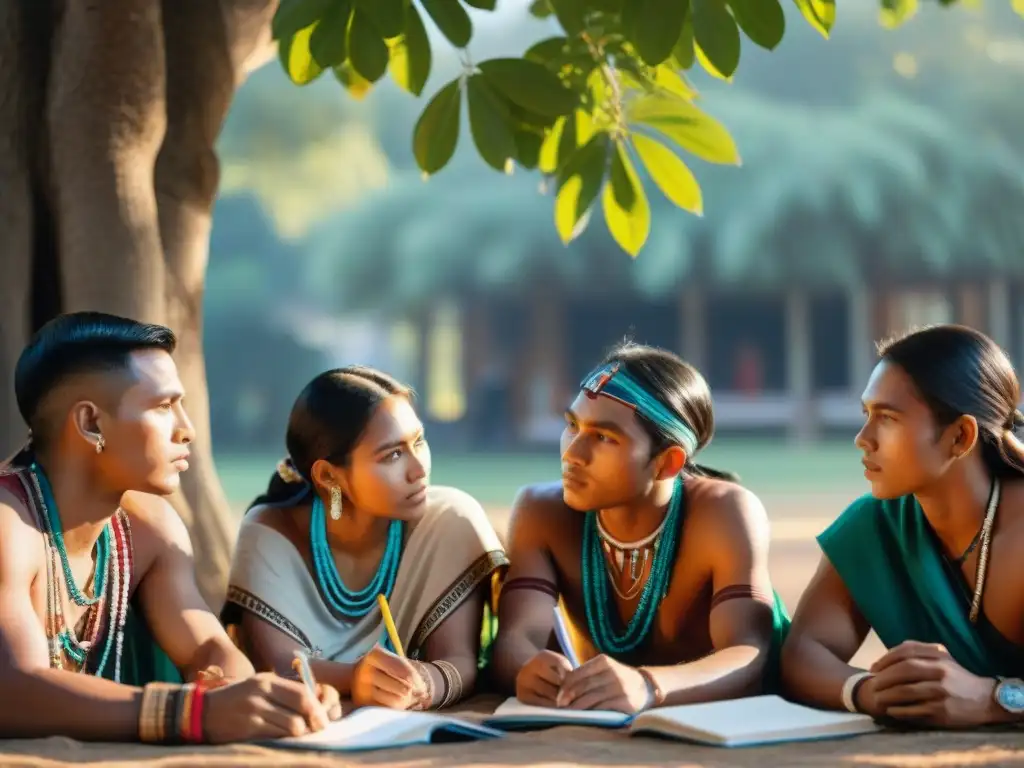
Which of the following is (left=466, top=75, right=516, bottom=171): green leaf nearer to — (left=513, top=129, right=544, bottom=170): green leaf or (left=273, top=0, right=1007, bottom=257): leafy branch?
(left=273, top=0, right=1007, bottom=257): leafy branch

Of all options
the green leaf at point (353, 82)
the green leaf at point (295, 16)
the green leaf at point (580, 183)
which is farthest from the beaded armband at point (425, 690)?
the green leaf at point (353, 82)

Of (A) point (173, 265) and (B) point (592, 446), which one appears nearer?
(B) point (592, 446)

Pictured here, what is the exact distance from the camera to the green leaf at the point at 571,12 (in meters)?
3.48

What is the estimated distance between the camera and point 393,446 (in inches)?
131

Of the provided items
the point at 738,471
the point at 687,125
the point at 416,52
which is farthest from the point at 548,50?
the point at 738,471

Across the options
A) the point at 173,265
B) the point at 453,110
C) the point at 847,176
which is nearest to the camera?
the point at 453,110

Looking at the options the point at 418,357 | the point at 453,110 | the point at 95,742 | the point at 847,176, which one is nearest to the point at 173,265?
the point at 453,110

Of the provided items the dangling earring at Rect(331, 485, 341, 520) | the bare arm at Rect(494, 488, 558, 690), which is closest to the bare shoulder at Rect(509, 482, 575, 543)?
the bare arm at Rect(494, 488, 558, 690)

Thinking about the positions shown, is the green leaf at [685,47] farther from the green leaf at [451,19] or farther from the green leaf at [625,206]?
the green leaf at [451,19]

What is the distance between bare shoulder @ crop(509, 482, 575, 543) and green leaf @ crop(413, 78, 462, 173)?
833 mm

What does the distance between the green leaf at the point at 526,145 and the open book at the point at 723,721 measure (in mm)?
1557

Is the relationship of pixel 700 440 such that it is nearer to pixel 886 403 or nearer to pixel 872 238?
pixel 886 403

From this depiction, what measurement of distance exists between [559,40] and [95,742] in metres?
2.25

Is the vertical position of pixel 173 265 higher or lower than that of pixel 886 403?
higher
